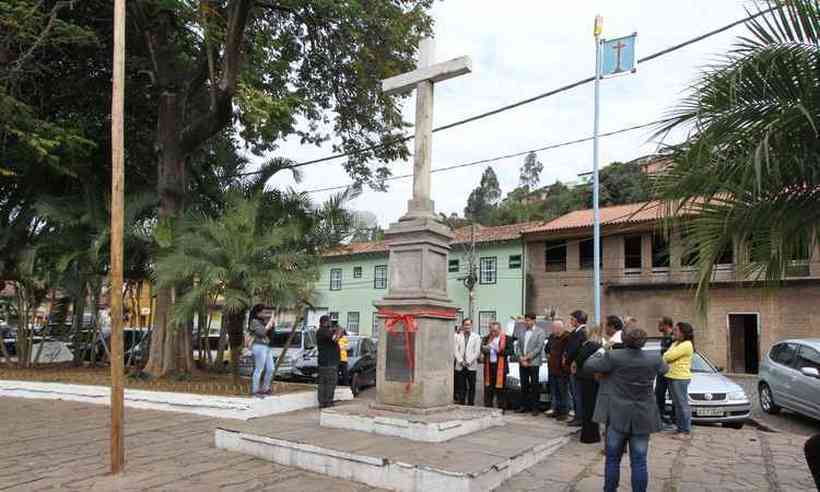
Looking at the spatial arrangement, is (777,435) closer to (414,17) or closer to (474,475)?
(474,475)

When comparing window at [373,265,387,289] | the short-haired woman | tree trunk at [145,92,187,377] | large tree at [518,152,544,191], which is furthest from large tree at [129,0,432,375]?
large tree at [518,152,544,191]

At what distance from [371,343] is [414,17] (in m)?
8.58

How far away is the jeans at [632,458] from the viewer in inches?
209

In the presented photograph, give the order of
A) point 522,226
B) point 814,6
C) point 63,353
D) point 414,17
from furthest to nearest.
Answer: point 522,226 → point 63,353 → point 414,17 → point 814,6

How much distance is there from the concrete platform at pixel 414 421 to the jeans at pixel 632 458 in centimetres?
226

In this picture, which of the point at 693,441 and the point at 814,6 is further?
the point at 693,441

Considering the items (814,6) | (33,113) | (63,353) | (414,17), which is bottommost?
(63,353)

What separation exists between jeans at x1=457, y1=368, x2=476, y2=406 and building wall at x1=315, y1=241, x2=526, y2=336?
17003 mm

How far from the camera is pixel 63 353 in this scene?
2205 centimetres

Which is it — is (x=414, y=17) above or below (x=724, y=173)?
A: above

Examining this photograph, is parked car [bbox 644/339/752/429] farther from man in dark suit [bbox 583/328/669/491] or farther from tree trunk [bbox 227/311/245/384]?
tree trunk [bbox 227/311/245/384]

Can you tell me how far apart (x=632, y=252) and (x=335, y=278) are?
18192 millimetres

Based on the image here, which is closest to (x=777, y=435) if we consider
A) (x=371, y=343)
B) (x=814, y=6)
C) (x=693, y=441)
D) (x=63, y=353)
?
(x=693, y=441)

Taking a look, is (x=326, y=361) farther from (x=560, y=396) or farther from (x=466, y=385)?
(x=560, y=396)
